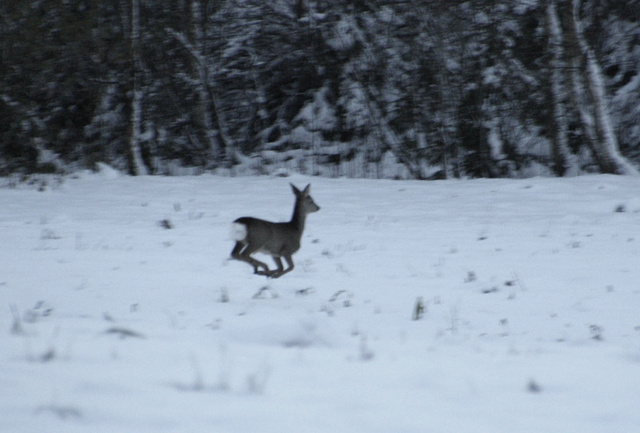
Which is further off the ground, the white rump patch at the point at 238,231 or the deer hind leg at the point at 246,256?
the white rump patch at the point at 238,231

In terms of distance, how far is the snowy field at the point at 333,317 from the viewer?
376 cm

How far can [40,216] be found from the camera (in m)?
11.6

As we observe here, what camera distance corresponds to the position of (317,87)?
2375 cm

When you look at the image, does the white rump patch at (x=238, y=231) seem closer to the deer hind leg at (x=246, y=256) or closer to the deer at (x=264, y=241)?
the deer at (x=264, y=241)

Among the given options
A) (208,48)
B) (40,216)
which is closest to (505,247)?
(40,216)

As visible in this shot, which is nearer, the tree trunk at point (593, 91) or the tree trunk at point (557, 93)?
the tree trunk at point (593, 91)

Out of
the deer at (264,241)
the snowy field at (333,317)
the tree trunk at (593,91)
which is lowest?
the snowy field at (333,317)

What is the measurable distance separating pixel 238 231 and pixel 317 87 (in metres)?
16.5

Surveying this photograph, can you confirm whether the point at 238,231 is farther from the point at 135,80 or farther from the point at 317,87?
the point at 317,87

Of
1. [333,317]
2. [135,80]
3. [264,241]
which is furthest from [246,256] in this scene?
[135,80]

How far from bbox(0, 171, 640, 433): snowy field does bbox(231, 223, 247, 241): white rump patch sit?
0.48m

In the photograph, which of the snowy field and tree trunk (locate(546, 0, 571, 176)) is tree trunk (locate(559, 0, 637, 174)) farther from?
the snowy field

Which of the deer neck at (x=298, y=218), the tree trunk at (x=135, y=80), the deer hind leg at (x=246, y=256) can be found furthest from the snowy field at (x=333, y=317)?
the tree trunk at (x=135, y=80)

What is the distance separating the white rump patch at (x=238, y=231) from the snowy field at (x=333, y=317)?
0.48 metres
